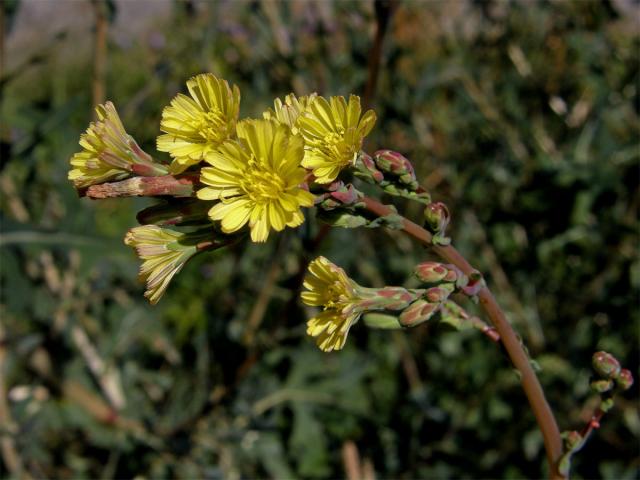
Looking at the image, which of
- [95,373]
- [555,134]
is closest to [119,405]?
[95,373]

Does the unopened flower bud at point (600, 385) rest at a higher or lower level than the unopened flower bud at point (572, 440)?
higher

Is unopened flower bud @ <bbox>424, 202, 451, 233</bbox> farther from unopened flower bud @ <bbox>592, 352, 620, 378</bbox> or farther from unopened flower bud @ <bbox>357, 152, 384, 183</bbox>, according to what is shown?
unopened flower bud @ <bbox>592, 352, 620, 378</bbox>

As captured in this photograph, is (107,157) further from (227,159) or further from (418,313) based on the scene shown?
(418,313)

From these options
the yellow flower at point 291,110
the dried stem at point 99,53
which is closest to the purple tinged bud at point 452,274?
the yellow flower at point 291,110

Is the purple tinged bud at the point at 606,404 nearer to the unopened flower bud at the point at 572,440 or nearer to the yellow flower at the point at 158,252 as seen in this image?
the unopened flower bud at the point at 572,440

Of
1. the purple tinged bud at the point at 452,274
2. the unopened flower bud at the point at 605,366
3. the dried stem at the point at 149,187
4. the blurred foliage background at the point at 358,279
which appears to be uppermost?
the dried stem at the point at 149,187

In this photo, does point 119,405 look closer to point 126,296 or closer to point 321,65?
point 126,296
